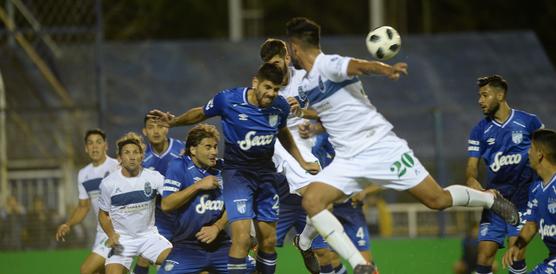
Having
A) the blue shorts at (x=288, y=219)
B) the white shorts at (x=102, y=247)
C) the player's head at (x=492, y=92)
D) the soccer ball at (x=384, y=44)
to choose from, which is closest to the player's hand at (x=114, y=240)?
the white shorts at (x=102, y=247)

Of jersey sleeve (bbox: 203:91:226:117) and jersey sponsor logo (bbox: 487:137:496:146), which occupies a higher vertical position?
jersey sleeve (bbox: 203:91:226:117)

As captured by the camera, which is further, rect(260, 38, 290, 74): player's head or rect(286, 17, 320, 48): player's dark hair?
rect(260, 38, 290, 74): player's head

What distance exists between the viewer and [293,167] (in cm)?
1023

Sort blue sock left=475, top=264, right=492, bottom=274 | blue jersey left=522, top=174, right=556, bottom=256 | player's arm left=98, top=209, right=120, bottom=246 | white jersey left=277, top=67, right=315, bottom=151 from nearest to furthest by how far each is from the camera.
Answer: blue jersey left=522, top=174, right=556, bottom=256 < blue sock left=475, top=264, right=492, bottom=274 < player's arm left=98, top=209, right=120, bottom=246 < white jersey left=277, top=67, right=315, bottom=151

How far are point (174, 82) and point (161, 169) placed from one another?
443 inches

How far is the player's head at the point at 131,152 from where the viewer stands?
Result: 988 cm

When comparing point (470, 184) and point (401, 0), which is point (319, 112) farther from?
point (401, 0)

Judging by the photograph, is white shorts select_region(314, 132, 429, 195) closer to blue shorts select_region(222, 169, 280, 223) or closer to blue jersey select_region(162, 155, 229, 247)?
blue shorts select_region(222, 169, 280, 223)

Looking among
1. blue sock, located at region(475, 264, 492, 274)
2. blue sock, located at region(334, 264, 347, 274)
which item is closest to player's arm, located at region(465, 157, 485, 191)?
blue sock, located at region(475, 264, 492, 274)

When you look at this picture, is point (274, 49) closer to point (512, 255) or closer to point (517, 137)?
point (517, 137)

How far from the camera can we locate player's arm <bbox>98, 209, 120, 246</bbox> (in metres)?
9.70

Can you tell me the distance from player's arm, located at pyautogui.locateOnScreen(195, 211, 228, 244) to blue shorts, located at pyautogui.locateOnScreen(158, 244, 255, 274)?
0.57ft

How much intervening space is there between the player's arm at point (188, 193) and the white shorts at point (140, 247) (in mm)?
549

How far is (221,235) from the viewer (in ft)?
31.0
